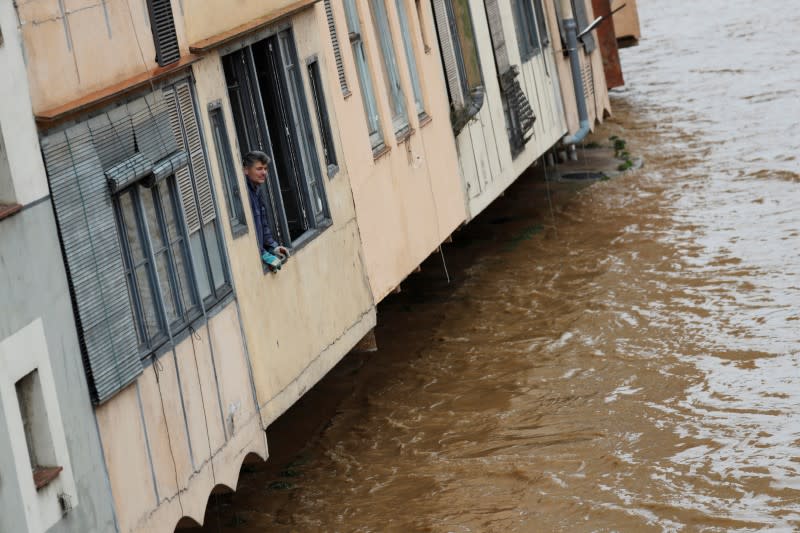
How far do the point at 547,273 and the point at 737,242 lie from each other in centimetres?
270

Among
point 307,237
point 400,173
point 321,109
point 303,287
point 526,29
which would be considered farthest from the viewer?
point 526,29

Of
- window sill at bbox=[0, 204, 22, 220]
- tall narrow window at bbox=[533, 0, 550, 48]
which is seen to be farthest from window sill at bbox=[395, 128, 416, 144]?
window sill at bbox=[0, 204, 22, 220]

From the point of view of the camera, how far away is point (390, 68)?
14977 mm

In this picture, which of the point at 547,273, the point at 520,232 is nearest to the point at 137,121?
the point at 547,273

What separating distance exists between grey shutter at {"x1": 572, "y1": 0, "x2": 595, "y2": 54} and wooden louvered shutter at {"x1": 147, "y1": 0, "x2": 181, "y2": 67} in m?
13.9

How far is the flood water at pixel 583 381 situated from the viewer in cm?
1253

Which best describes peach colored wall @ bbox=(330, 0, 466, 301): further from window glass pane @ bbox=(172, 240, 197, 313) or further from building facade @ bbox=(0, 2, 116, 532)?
building facade @ bbox=(0, 2, 116, 532)

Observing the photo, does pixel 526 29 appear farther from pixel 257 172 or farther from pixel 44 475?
pixel 44 475

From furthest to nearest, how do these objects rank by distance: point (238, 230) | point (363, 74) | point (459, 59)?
point (459, 59) < point (363, 74) < point (238, 230)

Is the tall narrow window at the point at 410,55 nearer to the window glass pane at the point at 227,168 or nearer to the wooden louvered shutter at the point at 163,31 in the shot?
the window glass pane at the point at 227,168

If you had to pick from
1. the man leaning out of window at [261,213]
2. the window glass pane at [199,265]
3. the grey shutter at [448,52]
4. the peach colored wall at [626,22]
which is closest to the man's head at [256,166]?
the man leaning out of window at [261,213]

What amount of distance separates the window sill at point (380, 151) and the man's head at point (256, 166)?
2.89 m

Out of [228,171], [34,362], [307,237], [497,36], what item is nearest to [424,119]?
[497,36]

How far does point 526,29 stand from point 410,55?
5.59 metres
